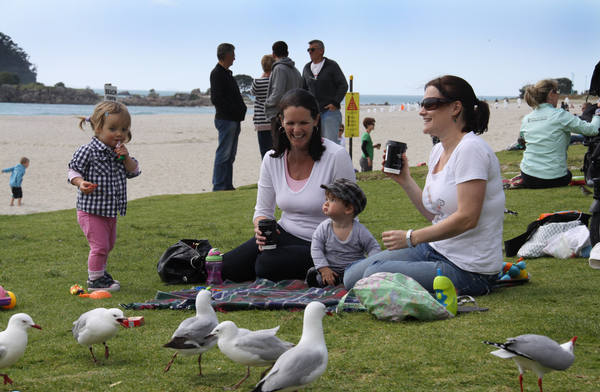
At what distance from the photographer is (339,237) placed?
4.64 metres

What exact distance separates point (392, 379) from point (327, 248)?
2.13 meters

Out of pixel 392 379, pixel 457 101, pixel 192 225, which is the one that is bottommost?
pixel 192 225

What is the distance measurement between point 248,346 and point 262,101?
907 cm

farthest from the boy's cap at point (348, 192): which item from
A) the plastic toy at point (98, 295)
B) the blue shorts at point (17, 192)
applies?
the blue shorts at point (17, 192)

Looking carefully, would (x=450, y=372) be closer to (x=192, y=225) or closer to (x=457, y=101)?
(x=457, y=101)

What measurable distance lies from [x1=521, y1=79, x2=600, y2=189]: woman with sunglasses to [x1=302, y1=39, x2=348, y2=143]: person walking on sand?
152 inches

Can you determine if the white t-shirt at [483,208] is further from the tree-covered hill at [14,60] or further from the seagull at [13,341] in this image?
the tree-covered hill at [14,60]

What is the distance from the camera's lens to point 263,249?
4.91 meters

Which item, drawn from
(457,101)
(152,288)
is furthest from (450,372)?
(152,288)

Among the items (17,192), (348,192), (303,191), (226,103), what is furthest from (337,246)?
(17,192)

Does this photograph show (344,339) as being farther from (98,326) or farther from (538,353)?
(98,326)

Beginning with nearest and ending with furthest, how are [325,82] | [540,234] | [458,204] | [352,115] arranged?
[458,204] < [540,234] < [325,82] < [352,115]

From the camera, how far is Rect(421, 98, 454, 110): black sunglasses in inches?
151

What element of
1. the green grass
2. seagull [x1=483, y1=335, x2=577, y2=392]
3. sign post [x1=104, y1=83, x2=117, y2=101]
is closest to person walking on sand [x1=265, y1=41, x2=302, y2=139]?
sign post [x1=104, y1=83, x2=117, y2=101]
